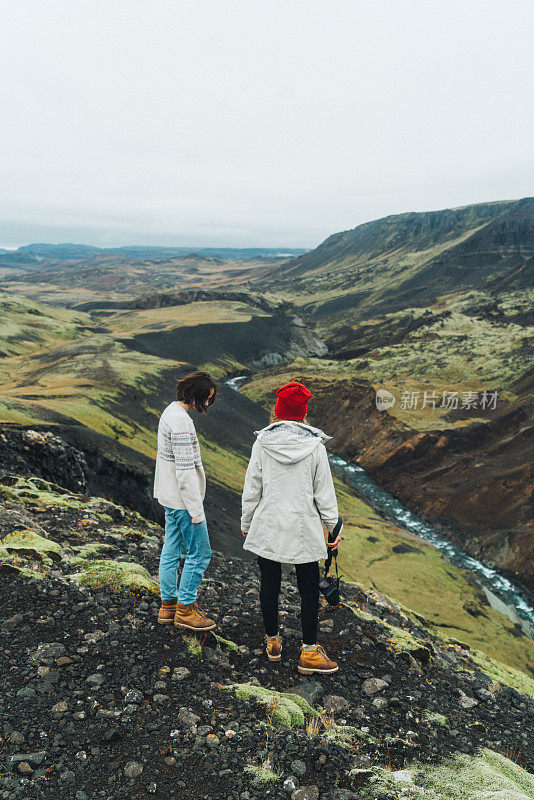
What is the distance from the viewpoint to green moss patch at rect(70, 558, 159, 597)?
24.8 ft

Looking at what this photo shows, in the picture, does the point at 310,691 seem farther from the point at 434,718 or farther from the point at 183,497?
the point at 183,497

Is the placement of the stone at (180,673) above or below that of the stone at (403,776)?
above

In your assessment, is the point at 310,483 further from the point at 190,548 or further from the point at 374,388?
the point at 374,388

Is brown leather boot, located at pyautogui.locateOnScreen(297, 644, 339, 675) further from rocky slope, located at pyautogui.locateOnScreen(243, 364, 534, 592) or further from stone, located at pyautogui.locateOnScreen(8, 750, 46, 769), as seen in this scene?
rocky slope, located at pyautogui.locateOnScreen(243, 364, 534, 592)

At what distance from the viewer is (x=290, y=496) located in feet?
17.6

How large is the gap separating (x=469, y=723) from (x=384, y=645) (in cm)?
169

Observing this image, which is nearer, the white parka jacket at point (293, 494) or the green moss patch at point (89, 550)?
the white parka jacket at point (293, 494)

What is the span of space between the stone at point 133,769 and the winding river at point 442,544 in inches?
1334

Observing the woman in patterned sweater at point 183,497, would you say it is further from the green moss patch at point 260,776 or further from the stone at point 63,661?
the green moss patch at point 260,776

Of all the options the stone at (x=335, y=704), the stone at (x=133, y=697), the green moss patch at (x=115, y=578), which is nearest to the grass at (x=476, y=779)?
the stone at (x=335, y=704)

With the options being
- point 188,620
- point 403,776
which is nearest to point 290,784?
point 403,776

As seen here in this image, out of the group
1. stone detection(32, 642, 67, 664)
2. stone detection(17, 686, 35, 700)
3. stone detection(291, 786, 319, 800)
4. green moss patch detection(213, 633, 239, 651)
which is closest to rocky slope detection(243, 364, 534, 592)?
green moss patch detection(213, 633, 239, 651)

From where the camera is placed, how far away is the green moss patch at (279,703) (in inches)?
199

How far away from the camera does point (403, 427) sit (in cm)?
5906
